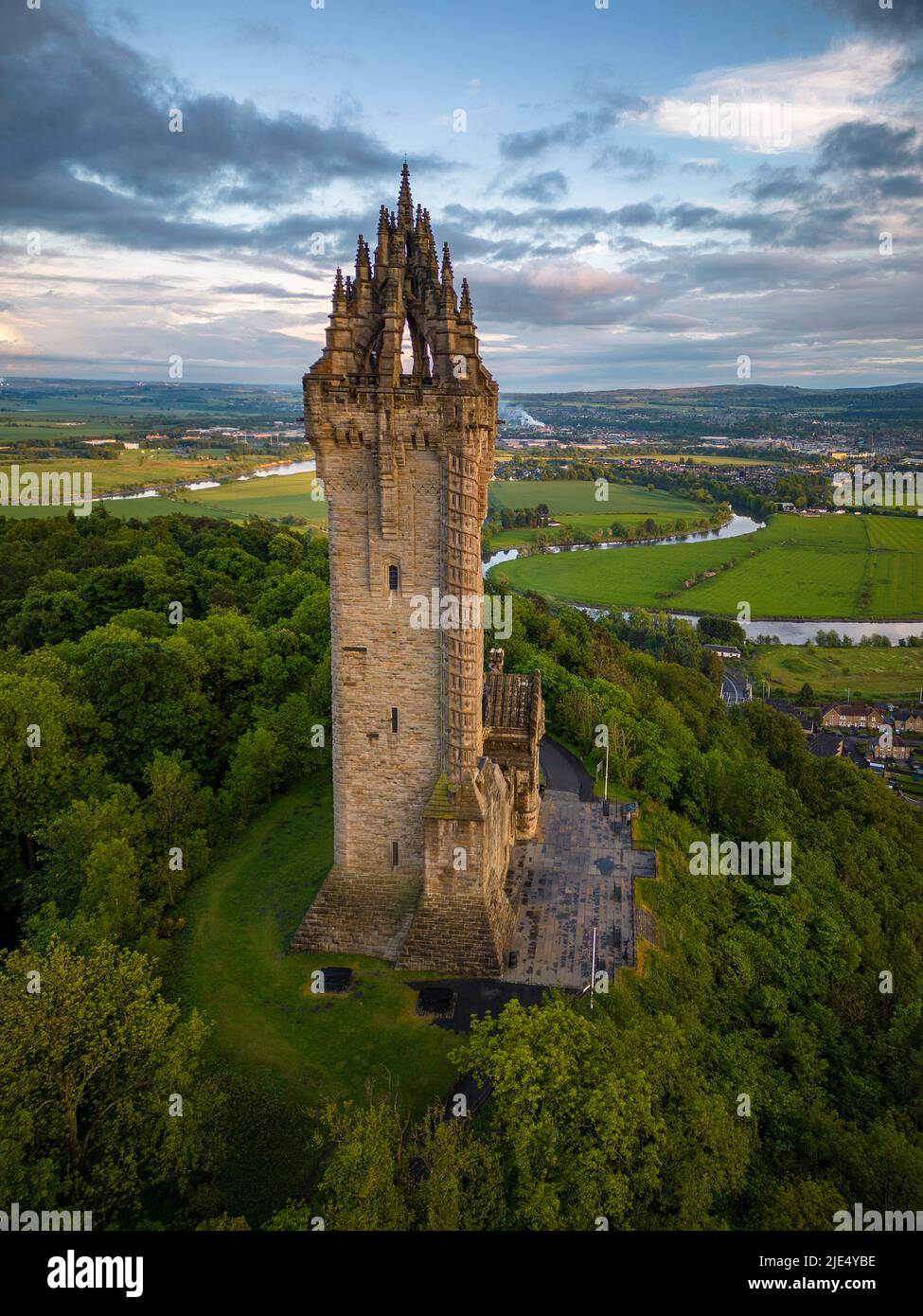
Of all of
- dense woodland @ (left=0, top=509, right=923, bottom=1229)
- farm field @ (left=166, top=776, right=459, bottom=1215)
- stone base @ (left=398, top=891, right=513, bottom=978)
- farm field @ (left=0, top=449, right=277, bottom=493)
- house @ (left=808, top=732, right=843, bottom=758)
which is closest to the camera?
dense woodland @ (left=0, top=509, right=923, bottom=1229)

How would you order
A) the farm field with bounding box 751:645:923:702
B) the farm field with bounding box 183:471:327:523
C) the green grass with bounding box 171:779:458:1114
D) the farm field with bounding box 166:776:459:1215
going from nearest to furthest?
the farm field with bounding box 166:776:459:1215 → the green grass with bounding box 171:779:458:1114 → the farm field with bounding box 751:645:923:702 → the farm field with bounding box 183:471:327:523

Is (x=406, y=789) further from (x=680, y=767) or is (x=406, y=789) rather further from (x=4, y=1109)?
(x=680, y=767)

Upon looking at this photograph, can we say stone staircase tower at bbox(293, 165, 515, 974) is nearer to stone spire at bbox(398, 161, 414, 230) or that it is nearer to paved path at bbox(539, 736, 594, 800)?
stone spire at bbox(398, 161, 414, 230)

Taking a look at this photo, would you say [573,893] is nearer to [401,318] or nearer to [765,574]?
[401,318]

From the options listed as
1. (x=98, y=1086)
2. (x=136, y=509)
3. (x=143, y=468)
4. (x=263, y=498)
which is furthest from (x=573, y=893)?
(x=143, y=468)

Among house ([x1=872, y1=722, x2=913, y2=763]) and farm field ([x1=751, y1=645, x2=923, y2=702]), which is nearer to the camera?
house ([x1=872, y1=722, x2=913, y2=763])

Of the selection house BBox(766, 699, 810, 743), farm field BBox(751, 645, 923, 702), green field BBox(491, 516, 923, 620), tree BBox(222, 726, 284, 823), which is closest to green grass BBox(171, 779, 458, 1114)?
tree BBox(222, 726, 284, 823)
